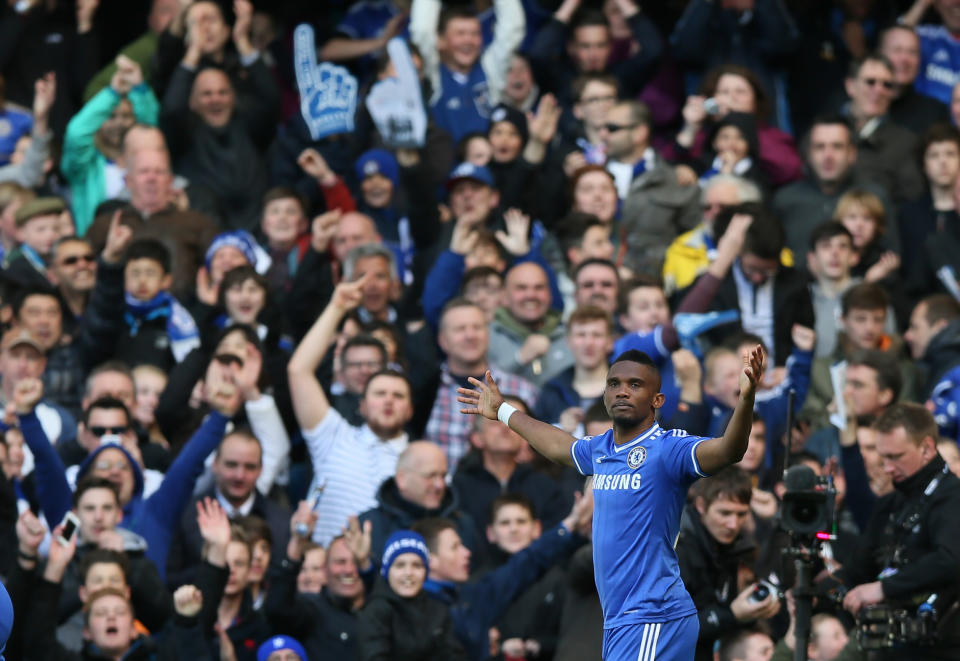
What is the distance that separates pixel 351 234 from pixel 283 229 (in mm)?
564

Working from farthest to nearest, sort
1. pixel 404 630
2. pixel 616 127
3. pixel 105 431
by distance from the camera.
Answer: pixel 616 127, pixel 105 431, pixel 404 630

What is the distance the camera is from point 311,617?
11.0 metres

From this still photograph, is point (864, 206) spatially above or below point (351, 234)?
below

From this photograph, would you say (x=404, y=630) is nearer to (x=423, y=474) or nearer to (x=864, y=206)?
(x=423, y=474)

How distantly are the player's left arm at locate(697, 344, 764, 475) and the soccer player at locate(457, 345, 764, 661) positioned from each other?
0.42 feet

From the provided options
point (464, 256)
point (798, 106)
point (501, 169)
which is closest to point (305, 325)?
point (464, 256)

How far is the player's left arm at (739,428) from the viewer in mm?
7664

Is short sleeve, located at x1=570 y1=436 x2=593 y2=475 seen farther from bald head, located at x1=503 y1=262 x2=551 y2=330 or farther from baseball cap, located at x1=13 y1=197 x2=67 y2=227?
baseball cap, located at x1=13 y1=197 x2=67 y2=227

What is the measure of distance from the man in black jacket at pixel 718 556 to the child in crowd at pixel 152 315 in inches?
165

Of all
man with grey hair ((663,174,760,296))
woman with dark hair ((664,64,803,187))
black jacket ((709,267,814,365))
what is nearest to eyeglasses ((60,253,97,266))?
man with grey hair ((663,174,760,296))

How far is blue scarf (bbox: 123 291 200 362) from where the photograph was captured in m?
13.2

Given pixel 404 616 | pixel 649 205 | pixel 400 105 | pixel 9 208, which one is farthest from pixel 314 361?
pixel 9 208

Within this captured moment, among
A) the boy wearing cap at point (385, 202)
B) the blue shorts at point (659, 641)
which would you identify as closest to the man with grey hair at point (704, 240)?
the boy wearing cap at point (385, 202)

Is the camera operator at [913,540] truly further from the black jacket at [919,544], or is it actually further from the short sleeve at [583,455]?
the short sleeve at [583,455]
